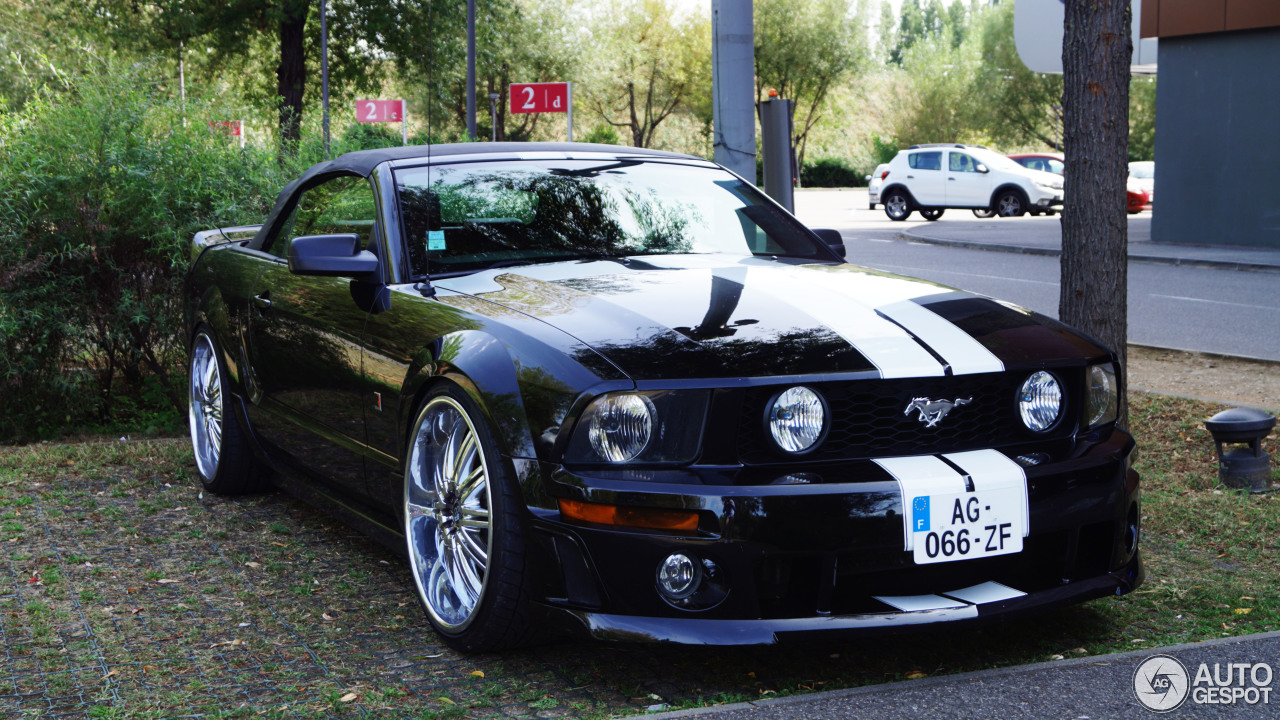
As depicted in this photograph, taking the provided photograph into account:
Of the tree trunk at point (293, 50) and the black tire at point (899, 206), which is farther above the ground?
the tree trunk at point (293, 50)

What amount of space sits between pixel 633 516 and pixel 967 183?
27677 millimetres

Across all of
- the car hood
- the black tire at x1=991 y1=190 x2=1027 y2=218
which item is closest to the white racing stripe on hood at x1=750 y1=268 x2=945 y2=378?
the car hood

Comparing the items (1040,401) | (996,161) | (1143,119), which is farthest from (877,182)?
(1040,401)

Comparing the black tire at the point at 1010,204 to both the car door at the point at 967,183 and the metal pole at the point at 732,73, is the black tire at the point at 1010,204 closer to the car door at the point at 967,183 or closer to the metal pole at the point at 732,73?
the car door at the point at 967,183

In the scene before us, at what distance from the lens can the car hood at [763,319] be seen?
122 inches

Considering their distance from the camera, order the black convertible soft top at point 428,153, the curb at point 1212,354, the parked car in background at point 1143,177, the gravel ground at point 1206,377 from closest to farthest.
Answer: the black convertible soft top at point 428,153
the gravel ground at point 1206,377
the curb at point 1212,354
the parked car in background at point 1143,177

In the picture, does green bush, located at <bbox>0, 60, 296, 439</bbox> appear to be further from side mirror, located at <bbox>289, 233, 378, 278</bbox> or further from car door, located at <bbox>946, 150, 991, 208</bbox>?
car door, located at <bbox>946, 150, 991, 208</bbox>

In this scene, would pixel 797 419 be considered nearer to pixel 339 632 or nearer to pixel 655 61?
pixel 339 632

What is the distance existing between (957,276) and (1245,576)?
37.8ft

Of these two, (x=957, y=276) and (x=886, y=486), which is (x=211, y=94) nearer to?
(x=886, y=486)

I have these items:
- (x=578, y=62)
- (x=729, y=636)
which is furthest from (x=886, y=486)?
(x=578, y=62)

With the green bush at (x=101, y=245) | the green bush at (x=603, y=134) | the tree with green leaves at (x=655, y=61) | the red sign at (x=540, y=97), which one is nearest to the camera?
the green bush at (x=101, y=245)

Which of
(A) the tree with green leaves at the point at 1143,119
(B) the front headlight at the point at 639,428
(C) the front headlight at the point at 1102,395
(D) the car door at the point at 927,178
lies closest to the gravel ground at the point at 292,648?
(B) the front headlight at the point at 639,428

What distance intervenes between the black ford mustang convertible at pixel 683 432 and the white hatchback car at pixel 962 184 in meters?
26.0
